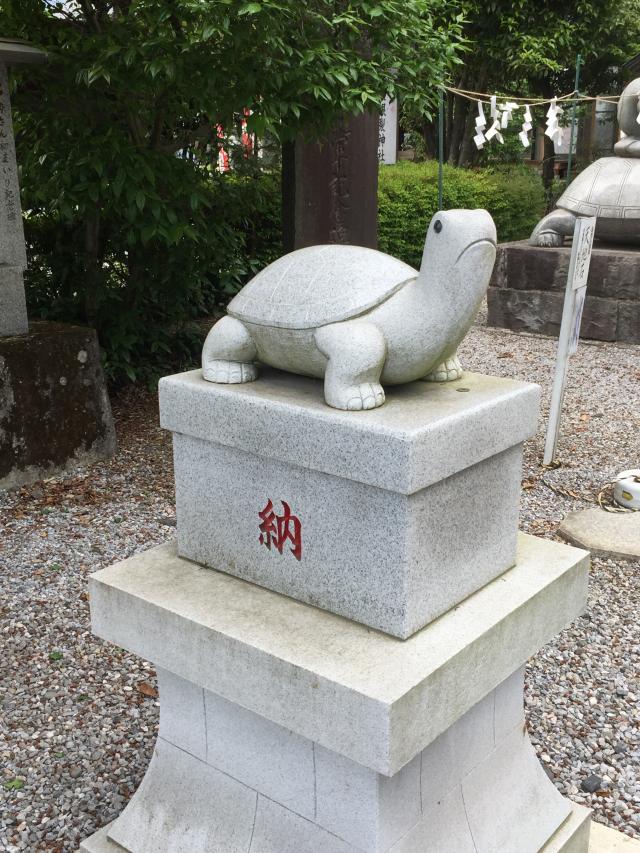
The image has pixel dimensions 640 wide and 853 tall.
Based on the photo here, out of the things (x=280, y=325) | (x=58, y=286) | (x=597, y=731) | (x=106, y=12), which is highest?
(x=106, y=12)

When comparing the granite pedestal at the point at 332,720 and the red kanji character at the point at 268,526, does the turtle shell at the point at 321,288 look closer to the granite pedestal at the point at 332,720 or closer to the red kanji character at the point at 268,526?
the red kanji character at the point at 268,526

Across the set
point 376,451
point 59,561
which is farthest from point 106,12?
point 376,451

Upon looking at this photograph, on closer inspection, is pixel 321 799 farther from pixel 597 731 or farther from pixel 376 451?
pixel 597 731

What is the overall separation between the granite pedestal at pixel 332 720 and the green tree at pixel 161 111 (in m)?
2.69

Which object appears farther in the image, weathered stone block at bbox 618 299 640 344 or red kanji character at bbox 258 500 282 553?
weathered stone block at bbox 618 299 640 344

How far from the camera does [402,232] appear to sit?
10875 millimetres

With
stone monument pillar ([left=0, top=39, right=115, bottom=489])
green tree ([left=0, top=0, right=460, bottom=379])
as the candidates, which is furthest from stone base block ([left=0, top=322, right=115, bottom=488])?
green tree ([left=0, top=0, right=460, bottom=379])

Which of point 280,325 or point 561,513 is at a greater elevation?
point 280,325

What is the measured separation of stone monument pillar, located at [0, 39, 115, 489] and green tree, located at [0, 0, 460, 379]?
1.06 feet

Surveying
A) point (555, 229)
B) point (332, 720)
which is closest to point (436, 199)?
point (555, 229)

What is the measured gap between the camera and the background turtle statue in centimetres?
798

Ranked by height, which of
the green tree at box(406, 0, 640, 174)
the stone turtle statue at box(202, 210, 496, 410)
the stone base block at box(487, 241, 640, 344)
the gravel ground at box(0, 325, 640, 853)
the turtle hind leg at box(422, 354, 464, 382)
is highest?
the green tree at box(406, 0, 640, 174)

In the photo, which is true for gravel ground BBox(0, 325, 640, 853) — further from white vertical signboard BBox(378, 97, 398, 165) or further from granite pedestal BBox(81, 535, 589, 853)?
white vertical signboard BBox(378, 97, 398, 165)

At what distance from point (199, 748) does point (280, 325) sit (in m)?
1.10
